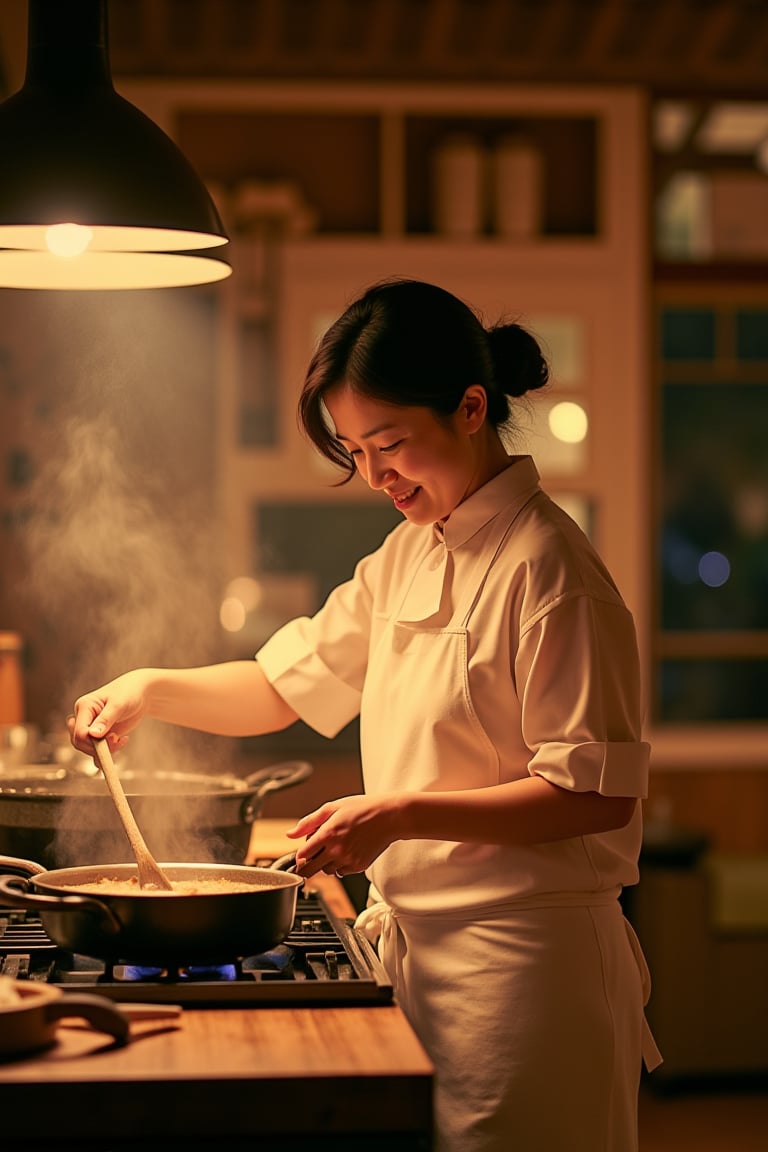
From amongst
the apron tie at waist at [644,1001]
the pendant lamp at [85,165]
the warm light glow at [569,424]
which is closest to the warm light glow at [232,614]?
the warm light glow at [569,424]

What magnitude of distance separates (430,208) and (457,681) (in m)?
3.67

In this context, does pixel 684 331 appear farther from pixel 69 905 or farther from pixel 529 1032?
pixel 69 905

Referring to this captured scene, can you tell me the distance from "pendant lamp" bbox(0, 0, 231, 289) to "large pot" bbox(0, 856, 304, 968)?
0.76m

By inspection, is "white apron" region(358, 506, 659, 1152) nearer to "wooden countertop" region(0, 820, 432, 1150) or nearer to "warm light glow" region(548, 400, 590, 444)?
"wooden countertop" region(0, 820, 432, 1150)

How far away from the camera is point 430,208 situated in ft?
16.6

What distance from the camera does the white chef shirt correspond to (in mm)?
1565

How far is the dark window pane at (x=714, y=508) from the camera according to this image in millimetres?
5383

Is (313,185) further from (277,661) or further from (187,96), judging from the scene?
(277,661)

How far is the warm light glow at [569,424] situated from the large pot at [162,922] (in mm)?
3707

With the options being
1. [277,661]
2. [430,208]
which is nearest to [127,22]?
[430,208]

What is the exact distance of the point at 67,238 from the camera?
5.67 ft

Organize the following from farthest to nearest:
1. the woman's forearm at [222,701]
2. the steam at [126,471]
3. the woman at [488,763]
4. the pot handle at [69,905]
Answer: the steam at [126,471]
the woman's forearm at [222,701]
the woman at [488,763]
the pot handle at [69,905]

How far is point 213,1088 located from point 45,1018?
0.16m

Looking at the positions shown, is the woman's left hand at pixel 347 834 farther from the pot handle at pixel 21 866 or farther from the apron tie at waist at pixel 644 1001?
the apron tie at waist at pixel 644 1001
